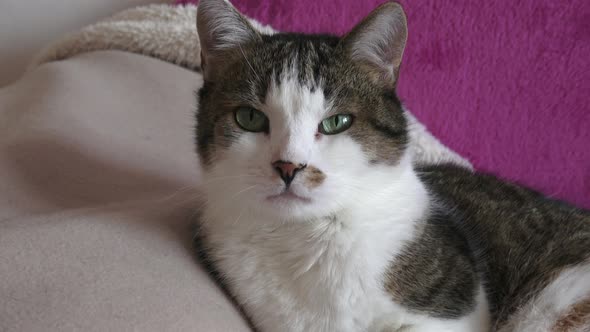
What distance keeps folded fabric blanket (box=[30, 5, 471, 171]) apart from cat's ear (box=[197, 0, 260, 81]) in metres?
0.67

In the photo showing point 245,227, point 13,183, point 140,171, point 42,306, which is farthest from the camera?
point 140,171

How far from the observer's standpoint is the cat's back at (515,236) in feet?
3.65

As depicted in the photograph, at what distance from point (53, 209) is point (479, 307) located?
34.3 inches

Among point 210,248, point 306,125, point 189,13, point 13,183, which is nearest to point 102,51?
point 189,13

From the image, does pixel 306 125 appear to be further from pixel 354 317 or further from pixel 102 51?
pixel 102 51

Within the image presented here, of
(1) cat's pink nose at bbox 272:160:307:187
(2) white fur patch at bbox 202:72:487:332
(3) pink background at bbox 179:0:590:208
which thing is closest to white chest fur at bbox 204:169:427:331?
(2) white fur patch at bbox 202:72:487:332

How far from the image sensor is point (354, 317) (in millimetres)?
891

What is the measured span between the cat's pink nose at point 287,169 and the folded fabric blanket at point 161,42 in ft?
3.12

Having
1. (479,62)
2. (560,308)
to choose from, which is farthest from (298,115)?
(479,62)

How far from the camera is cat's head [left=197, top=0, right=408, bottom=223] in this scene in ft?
2.78

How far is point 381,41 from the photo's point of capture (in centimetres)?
97

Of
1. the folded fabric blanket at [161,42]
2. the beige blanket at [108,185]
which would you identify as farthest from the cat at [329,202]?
the folded fabric blanket at [161,42]

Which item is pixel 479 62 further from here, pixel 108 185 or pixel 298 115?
pixel 108 185

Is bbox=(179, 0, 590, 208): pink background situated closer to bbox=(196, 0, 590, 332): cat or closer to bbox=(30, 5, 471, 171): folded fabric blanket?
bbox=(30, 5, 471, 171): folded fabric blanket
